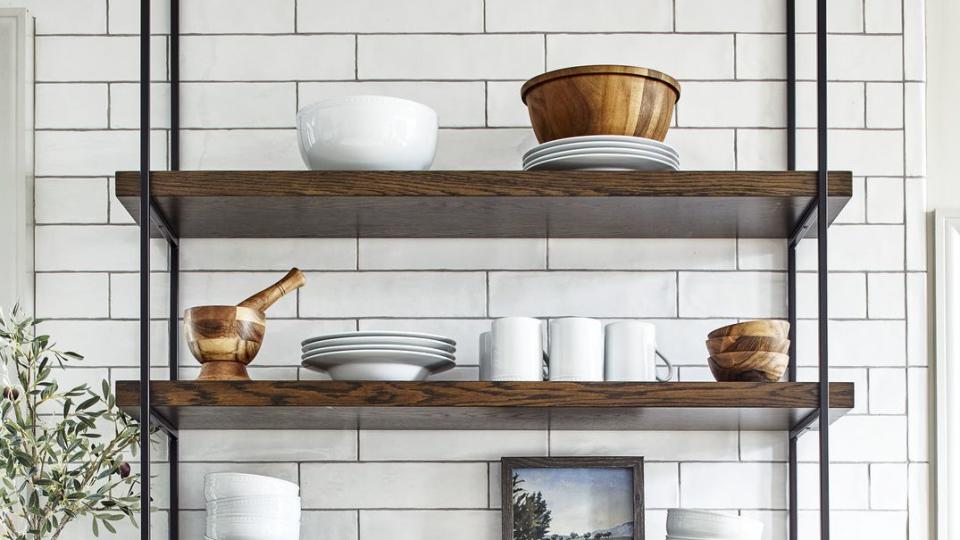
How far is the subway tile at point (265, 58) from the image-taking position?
195 centimetres

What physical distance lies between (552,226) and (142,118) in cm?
63

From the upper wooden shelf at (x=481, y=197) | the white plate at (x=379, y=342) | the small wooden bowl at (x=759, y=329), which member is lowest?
the white plate at (x=379, y=342)

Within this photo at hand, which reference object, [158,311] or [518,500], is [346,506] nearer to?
[518,500]

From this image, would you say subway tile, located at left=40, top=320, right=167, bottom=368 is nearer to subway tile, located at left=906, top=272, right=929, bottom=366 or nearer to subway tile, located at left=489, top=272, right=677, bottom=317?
subway tile, located at left=489, top=272, right=677, bottom=317

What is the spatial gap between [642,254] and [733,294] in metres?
0.16

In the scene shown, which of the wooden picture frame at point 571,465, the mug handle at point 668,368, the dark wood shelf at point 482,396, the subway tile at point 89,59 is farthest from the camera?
the subway tile at point 89,59

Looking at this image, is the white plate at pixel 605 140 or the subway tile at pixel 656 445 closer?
the white plate at pixel 605 140

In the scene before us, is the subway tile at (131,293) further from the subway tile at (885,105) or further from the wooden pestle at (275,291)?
the subway tile at (885,105)

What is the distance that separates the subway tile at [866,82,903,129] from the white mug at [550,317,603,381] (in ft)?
2.08

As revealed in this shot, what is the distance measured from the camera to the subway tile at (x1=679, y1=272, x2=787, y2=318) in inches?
75.0

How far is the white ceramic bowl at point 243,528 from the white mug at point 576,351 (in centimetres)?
45

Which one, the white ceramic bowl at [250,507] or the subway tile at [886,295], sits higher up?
the subway tile at [886,295]

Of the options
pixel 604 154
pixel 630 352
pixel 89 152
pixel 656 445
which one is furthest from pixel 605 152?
pixel 89 152

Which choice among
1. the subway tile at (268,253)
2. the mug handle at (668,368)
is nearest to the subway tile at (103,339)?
the subway tile at (268,253)
